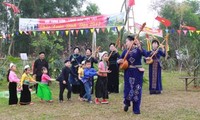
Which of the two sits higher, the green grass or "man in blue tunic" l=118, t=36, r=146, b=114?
"man in blue tunic" l=118, t=36, r=146, b=114

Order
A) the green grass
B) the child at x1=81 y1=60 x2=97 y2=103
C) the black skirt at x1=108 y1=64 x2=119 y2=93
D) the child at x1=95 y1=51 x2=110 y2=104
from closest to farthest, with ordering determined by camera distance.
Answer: the green grass < the child at x1=95 y1=51 x2=110 y2=104 < the child at x1=81 y1=60 x2=97 y2=103 < the black skirt at x1=108 y1=64 x2=119 y2=93

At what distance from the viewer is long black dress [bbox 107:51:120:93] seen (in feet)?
30.4

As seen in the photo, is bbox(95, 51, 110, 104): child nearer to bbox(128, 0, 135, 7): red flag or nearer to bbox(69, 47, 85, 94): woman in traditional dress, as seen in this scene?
bbox(69, 47, 85, 94): woman in traditional dress

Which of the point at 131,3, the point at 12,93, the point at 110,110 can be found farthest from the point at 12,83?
the point at 131,3

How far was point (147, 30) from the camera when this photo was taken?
1479 centimetres

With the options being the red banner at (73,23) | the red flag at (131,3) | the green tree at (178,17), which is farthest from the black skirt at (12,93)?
the green tree at (178,17)

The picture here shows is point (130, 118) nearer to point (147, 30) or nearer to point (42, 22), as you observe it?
point (147, 30)

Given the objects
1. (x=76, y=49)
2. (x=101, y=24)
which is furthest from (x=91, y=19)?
A: (x=76, y=49)

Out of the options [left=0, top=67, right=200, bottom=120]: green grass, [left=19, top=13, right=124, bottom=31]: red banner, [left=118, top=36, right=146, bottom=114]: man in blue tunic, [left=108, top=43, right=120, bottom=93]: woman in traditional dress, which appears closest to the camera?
[left=0, top=67, right=200, bottom=120]: green grass

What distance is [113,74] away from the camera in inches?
369

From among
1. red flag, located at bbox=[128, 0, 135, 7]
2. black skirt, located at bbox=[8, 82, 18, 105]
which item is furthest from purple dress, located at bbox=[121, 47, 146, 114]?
red flag, located at bbox=[128, 0, 135, 7]

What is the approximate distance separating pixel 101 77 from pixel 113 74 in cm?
171

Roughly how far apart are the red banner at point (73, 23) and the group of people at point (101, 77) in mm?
4209

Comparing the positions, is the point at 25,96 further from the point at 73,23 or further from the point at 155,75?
the point at 73,23
